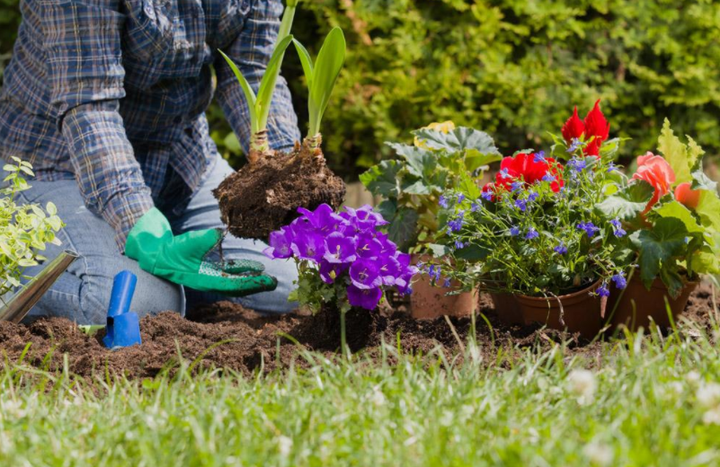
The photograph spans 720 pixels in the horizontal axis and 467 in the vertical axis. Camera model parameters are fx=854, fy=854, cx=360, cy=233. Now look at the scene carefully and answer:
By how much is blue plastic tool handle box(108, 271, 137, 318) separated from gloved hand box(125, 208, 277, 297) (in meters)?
0.15

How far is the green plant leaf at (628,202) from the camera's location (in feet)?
6.25

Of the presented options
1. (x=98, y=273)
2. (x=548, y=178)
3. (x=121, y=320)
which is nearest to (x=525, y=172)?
(x=548, y=178)

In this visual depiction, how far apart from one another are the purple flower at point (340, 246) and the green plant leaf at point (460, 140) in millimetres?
571

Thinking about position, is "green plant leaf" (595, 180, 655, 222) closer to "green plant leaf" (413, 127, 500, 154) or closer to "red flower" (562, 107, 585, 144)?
"red flower" (562, 107, 585, 144)

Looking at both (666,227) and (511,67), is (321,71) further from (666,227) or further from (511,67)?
(511,67)

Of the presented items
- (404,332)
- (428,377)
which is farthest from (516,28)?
(428,377)

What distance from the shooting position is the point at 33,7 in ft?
8.63

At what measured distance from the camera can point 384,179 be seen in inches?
94.0

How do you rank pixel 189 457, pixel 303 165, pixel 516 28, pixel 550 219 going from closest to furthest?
1. pixel 189 457
2. pixel 550 219
3. pixel 303 165
4. pixel 516 28

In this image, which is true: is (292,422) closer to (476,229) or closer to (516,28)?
(476,229)

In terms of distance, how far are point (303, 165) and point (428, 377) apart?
0.83m

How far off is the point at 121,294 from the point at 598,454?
149cm

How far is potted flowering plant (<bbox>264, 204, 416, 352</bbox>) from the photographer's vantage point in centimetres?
190

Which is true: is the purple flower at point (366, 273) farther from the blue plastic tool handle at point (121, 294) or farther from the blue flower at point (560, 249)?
the blue plastic tool handle at point (121, 294)
